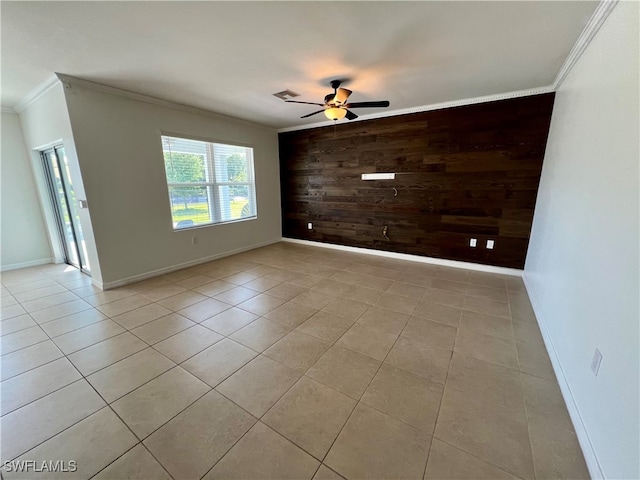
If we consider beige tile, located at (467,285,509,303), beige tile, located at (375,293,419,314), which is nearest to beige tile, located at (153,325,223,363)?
beige tile, located at (375,293,419,314)

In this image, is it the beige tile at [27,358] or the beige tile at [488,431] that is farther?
the beige tile at [27,358]

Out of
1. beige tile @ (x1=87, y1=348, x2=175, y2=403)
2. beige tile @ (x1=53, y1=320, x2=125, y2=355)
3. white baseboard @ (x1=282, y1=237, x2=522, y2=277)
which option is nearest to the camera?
beige tile @ (x1=87, y1=348, x2=175, y2=403)

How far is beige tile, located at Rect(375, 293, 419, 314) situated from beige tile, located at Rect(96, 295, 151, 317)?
109 inches

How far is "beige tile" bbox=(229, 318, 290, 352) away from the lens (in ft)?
7.25

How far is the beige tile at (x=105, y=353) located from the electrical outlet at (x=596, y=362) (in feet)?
10.2

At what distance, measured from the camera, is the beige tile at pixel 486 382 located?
5.39 feet

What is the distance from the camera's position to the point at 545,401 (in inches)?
64.1

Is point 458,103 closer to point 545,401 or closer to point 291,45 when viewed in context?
point 291,45

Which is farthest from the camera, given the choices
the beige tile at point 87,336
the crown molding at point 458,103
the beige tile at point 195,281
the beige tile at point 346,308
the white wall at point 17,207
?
the white wall at point 17,207

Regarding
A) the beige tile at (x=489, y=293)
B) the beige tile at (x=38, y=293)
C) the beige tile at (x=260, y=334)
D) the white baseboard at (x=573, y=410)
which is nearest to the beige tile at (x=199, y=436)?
the beige tile at (x=260, y=334)

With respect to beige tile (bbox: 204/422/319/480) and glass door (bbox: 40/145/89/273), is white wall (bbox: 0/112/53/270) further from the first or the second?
beige tile (bbox: 204/422/319/480)

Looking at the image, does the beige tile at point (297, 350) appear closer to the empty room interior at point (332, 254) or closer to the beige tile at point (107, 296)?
the empty room interior at point (332, 254)

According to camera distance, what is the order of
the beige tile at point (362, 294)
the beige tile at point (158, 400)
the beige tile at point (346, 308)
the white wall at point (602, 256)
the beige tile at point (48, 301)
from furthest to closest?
the beige tile at point (362, 294) → the beige tile at point (48, 301) → the beige tile at point (346, 308) → the beige tile at point (158, 400) → the white wall at point (602, 256)

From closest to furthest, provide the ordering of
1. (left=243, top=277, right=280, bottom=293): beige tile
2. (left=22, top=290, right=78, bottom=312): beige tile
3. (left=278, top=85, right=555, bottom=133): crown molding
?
(left=22, top=290, right=78, bottom=312): beige tile → (left=278, top=85, right=555, bottom=133): crown molding → (left=243, top=277, right=280, bottom=293): beige tile
